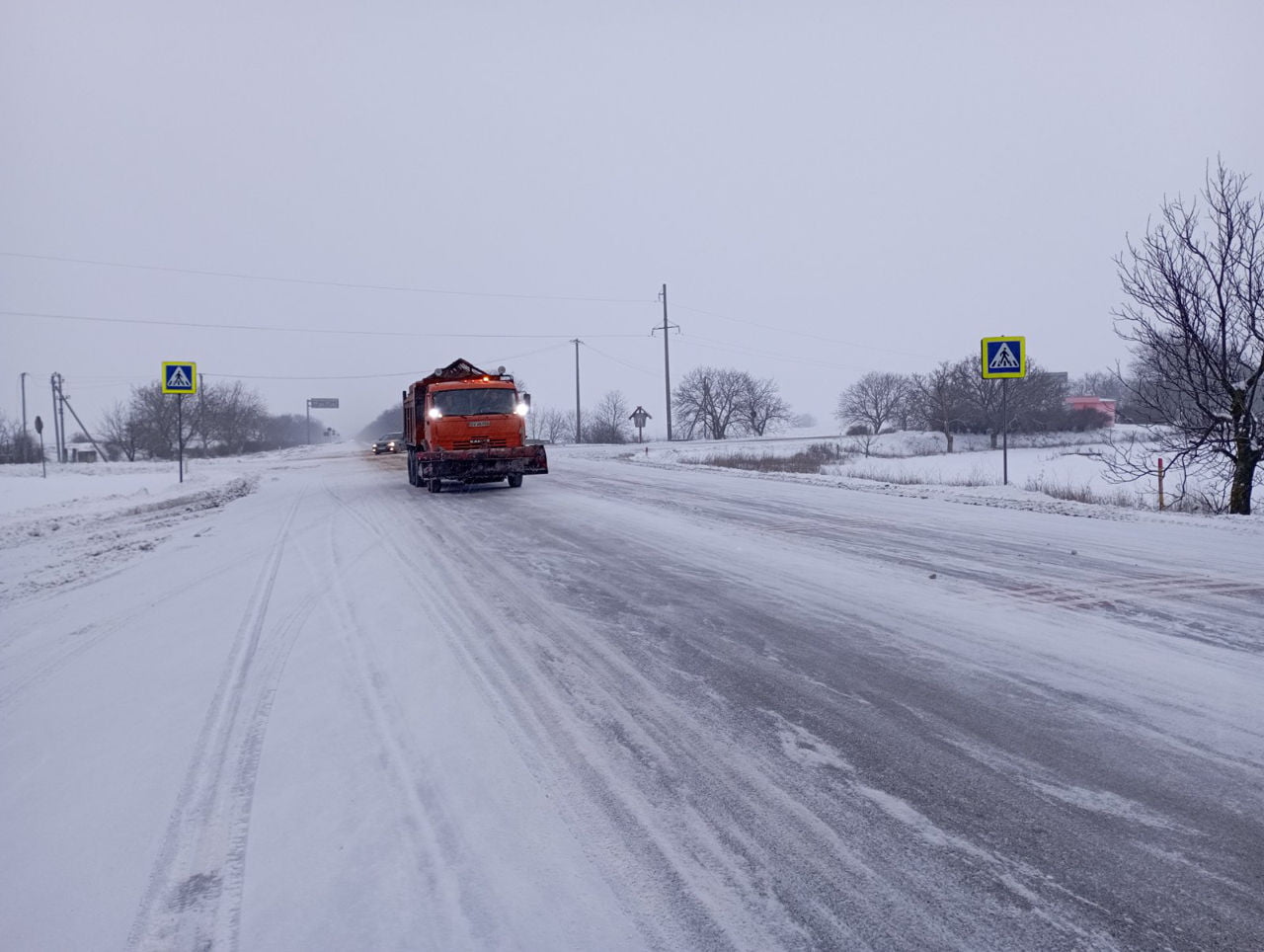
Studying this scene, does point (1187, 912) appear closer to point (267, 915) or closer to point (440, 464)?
point (267, 915)

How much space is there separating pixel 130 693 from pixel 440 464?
13.8 metres

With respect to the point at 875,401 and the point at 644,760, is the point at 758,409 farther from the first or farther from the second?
the point at 644,760

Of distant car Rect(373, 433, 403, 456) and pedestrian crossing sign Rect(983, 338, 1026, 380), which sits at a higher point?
pedestrian crossing sign Rect(983, 338, 1026, 380)

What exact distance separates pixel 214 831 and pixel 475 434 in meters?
16.3

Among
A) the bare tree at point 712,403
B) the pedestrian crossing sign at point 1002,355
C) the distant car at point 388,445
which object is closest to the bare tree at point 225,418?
the distant car at point 388,445

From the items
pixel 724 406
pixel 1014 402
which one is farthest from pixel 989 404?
pixel 724 406

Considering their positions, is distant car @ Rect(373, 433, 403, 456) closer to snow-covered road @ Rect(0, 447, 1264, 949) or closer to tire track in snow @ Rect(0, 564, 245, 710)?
tire track in snow @ Rect(0, 564, 245, 710)

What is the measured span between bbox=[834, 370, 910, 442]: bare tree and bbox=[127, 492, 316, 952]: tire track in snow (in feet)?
322

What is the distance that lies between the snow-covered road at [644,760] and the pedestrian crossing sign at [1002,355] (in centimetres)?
997

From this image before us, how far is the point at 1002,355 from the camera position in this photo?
1795cm

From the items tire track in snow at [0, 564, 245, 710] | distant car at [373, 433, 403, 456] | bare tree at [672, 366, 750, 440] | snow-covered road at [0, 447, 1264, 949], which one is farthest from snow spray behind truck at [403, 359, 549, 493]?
bare tree at [672, 366, 750, 440]

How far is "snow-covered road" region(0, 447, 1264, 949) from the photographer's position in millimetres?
2771

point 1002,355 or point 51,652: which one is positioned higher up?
point 1002,355

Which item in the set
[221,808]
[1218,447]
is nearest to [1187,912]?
[221,808]
